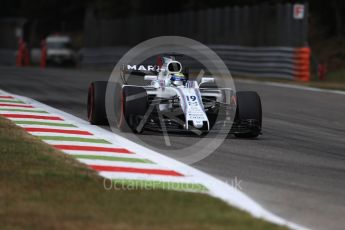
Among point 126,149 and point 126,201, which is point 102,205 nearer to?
point 126,201

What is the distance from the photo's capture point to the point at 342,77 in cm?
2936

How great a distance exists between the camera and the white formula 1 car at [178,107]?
454 inches

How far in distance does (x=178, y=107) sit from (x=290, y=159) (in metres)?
2.12

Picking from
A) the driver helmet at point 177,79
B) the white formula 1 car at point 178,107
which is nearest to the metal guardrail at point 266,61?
the white formula 1 car at point 178,107

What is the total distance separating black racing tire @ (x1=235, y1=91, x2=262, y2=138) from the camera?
11.9m

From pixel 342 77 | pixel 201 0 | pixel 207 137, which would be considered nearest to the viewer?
pixel 207 137

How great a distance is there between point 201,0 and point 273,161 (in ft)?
119

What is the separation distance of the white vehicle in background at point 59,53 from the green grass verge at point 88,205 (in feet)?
144

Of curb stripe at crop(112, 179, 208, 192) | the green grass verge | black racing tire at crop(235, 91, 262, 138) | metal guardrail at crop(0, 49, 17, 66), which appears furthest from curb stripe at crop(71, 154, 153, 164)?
metal guardrail at crop(0, 49, 17, 66)

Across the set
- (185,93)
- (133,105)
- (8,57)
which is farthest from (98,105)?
(8,57)

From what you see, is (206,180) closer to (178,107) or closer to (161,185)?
(161,185)

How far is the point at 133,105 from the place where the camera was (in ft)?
38.3

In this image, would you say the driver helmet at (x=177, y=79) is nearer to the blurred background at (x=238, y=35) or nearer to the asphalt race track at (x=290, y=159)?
the asphalt race track at (x=290, y=159)

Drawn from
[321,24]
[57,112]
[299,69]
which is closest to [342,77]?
[299,69]
